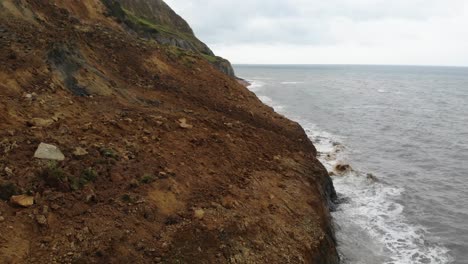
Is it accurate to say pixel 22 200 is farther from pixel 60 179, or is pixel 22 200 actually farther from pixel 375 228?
pixel 375 228

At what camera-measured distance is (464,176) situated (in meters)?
27.9

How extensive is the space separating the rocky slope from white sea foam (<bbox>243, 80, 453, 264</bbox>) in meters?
1.72

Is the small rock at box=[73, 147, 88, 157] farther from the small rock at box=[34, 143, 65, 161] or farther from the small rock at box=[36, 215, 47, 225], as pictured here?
the small rock at box=[36, 215, 47, 225]

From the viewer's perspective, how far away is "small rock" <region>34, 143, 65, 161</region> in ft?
36.1

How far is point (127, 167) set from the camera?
1222cm

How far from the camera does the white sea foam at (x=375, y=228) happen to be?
16.9m

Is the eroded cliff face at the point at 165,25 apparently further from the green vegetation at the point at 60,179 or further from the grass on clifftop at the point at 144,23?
the green vegetation at the point at 60,179

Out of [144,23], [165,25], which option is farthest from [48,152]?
[165,25]

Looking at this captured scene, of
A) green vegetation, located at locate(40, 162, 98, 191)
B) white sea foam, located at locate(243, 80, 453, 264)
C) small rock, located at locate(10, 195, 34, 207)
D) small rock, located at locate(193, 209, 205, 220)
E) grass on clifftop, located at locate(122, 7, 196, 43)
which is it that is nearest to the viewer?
small rock, located at locate(10, 195, 34, 207)

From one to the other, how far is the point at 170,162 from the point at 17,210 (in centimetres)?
502

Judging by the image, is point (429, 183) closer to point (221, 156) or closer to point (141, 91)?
point (221, 156)

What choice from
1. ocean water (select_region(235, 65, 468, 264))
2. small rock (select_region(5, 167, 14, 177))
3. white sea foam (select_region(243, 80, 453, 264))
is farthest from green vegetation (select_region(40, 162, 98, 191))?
ocean water (select_region(235, 65, 468, 264))

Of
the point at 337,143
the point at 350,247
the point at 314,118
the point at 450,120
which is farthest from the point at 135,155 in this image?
the point at 450,120

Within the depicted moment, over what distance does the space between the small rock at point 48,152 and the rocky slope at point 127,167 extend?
0.09 ft
